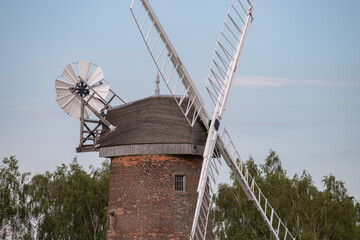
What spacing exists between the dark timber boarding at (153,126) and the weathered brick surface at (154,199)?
0.68m

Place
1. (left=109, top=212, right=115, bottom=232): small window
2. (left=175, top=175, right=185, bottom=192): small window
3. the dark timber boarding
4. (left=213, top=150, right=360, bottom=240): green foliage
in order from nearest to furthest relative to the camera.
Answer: (left=175, top=175, right=185, bottom=192): small window
the dark timber boarding
(left=109, top=212, right=115, bottom=232): small window
(left=213, top=150, right=360, bottom=240): green foliage

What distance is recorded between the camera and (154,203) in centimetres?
2714

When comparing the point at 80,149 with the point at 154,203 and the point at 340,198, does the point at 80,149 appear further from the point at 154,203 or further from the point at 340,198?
the point at 340,198

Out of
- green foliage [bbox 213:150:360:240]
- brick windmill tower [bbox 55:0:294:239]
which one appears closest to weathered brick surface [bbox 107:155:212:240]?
brick windmill tower [bbox 55:0:294:239]

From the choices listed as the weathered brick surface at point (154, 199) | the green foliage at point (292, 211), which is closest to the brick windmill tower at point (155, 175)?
the weathered brick surface at point (154, 199)

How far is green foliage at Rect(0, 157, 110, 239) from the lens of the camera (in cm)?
4931

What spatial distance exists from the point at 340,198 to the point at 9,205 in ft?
77.8

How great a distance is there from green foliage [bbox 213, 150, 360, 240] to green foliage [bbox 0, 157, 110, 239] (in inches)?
322

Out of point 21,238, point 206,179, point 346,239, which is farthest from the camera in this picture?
point 21,238

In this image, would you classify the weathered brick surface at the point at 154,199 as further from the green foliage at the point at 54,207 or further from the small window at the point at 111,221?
the green foliage at the point at 54,207

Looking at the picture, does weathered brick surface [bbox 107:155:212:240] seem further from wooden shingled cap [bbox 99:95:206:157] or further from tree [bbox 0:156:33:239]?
tree [bbox 0:156:33:239]

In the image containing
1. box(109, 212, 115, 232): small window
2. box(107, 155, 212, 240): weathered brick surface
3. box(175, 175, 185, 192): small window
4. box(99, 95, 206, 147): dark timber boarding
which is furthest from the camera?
box(109, 212, 115, 232): small window

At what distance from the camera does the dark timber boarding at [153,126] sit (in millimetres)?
27656

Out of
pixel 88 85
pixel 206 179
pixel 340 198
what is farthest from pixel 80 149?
pixel 340 198
